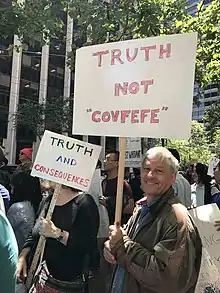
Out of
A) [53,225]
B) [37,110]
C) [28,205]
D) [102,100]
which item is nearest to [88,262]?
[53,225]

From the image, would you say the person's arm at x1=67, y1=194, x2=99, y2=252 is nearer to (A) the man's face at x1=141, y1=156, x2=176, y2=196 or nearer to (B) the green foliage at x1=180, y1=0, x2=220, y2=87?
(A) the man's face at x1=141, y1=156, x2=176, y2=196

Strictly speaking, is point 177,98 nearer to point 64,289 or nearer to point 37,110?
point 64,289

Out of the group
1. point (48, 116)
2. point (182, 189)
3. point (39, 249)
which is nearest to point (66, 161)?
point (39, 249)

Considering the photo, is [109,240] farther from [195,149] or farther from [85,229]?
[195,149]

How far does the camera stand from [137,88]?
2.65 m

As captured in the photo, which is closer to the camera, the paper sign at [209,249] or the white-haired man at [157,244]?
the white-haired man at [157,244]

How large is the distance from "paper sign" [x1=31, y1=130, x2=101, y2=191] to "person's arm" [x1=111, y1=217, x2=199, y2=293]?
0.94 metres

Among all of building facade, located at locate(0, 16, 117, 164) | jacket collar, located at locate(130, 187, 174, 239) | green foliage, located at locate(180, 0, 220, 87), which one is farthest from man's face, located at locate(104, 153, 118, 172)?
building facade, located at locate(0, 16, 117, 164)

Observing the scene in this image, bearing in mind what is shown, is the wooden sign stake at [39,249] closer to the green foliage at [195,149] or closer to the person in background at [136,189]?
the person in background at [136,189]

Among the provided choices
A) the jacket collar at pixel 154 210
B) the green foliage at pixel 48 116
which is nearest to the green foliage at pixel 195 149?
the green foliage at pixel 48 116

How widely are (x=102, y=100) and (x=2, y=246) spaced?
155 cm

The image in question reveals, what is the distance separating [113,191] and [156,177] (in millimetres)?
2703

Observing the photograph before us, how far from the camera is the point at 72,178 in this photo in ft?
10.5

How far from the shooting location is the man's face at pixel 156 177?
250 centimetres
